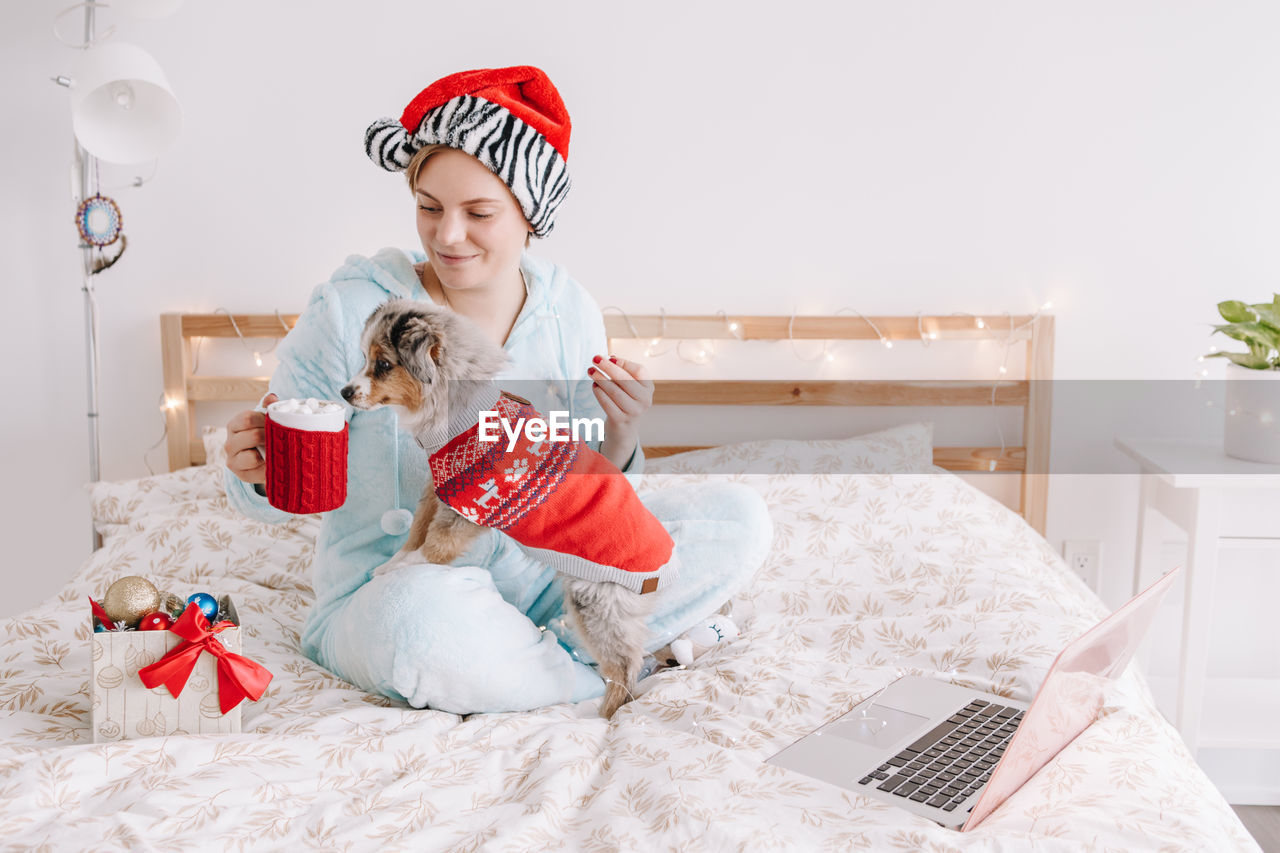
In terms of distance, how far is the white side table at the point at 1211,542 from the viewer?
190 cm

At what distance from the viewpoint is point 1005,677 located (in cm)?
133

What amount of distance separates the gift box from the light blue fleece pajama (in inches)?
7.6

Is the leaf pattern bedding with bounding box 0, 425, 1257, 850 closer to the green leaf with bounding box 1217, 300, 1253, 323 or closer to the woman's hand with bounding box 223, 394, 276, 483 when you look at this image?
the woman's hand with bounding box 223, 394, 276, 483

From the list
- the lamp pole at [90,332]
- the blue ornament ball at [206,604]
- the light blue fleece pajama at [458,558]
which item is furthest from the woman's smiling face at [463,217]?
the lamp pole at [90,332]

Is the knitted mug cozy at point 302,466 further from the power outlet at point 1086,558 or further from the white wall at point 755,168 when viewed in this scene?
the power outlet at point 1086,558

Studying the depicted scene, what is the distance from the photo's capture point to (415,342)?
3.59 ft

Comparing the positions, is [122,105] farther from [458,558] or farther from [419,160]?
[458,558]

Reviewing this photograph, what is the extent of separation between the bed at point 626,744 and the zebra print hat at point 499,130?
756 millimetres

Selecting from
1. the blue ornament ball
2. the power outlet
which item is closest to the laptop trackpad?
the blue ornament ball

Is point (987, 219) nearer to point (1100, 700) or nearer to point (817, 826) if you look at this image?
point (1100, 700)

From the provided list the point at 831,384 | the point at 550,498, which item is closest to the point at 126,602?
the point at 550,498

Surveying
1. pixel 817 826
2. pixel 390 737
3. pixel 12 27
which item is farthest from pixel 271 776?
pixel 12 27

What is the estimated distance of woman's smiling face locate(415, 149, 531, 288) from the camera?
1236 millimetres

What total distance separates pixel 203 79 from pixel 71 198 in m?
0.48
